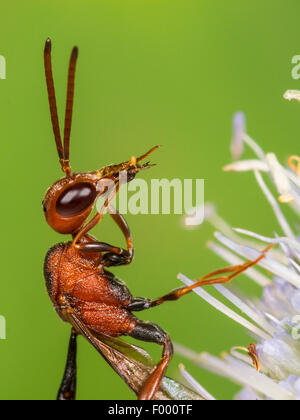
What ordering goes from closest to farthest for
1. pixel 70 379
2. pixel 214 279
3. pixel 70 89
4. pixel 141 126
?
1. pixel 70 89
2. pixel 214 279
3. pixel 70 379
4. pixel 141 126

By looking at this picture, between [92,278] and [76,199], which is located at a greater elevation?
[76,199]

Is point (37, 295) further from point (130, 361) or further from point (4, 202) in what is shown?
point (130, 361)

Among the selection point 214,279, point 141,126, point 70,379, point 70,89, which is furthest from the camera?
point 141,126

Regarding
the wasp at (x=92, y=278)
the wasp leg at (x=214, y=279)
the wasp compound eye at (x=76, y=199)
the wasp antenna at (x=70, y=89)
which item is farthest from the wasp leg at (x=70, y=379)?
the wasp antenna at (x=70, y=89)

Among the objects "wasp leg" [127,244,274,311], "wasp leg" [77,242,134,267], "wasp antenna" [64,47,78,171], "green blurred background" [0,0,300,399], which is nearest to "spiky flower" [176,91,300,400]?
"wasp leg" [127,244,274,311]

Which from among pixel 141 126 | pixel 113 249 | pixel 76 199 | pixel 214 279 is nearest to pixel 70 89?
pixel 76 199

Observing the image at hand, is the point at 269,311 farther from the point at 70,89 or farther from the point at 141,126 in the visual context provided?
the point at 141,126

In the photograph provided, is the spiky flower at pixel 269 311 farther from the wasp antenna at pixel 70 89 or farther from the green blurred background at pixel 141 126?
the green blurred background at pixel 141 126
